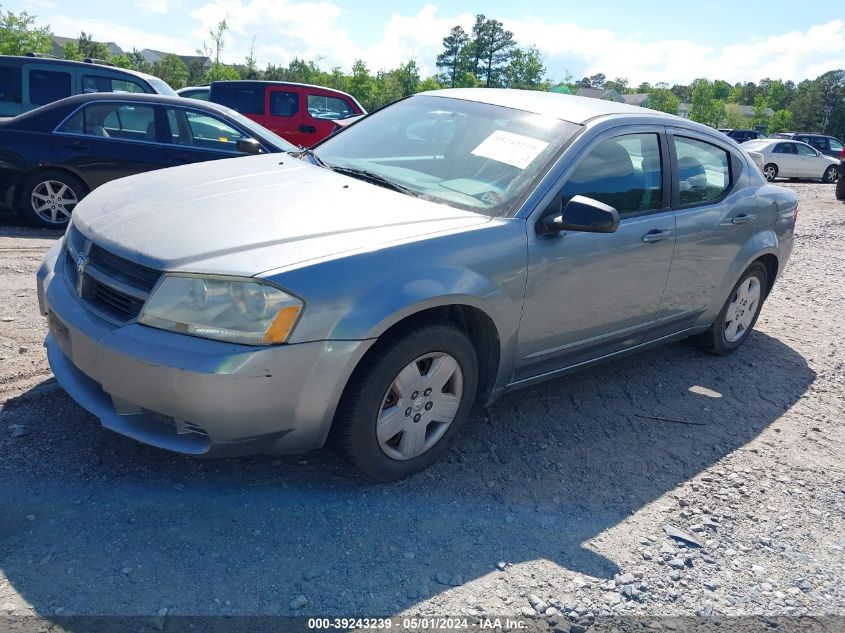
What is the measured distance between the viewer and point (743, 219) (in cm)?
477

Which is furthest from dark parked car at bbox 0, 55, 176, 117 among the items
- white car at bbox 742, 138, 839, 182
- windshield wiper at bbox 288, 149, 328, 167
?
white car at bbox 742, 138, 839, 182

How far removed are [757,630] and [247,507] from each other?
2.03 meters

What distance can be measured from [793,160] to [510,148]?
78.9 feet

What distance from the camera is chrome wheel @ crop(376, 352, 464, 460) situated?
121 inches

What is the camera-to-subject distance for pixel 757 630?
104 inches

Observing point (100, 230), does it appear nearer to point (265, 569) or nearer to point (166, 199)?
point (166, 199)

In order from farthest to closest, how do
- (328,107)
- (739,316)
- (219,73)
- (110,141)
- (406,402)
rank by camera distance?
(219,73), (328,107), (110,141), (739,316), (406,402)

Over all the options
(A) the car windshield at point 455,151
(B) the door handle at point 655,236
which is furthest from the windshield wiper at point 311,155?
(B) the door handle at point 655,236

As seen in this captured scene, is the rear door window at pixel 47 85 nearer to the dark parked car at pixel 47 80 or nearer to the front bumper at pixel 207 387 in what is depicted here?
the dark parked car at pixel 47 80

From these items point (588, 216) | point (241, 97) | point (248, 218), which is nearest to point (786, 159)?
point (241, 97)

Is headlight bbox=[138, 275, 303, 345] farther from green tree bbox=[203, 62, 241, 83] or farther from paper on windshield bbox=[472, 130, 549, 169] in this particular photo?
green tree bbox=[203, 62, 241, 83]

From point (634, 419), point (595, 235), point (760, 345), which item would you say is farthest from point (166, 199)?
point (760, 345)

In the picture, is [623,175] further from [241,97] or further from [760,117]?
[760,117]

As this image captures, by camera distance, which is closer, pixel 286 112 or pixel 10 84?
pixel 10 84
